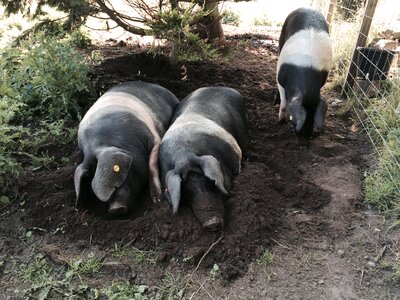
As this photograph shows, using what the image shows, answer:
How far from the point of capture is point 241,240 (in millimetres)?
3338

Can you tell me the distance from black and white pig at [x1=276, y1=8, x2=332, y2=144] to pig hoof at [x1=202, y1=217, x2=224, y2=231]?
185cm

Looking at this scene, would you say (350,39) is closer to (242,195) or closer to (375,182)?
(375,182)

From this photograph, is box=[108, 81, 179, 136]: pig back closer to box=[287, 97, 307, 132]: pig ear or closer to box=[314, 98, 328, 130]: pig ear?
box=[287, 97, 307, 132]: pig ear

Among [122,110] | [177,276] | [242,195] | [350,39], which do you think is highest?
[350,39]

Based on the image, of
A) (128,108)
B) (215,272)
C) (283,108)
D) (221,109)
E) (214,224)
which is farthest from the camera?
(283,108)

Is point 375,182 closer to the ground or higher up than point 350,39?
closer to the ground

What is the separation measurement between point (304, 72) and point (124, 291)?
3.36 m

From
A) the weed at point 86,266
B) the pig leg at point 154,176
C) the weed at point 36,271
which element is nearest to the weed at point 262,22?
the pig leg at point 154,176

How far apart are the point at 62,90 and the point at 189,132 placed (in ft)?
6.58

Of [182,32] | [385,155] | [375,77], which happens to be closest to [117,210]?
[182,32]

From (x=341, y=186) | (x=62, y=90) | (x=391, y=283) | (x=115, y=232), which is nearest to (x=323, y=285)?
(x=391, y=283)

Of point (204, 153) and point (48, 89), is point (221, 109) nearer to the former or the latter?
point (204, 153)

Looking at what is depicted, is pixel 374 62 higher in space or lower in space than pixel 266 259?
higher

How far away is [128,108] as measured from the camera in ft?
15.2
